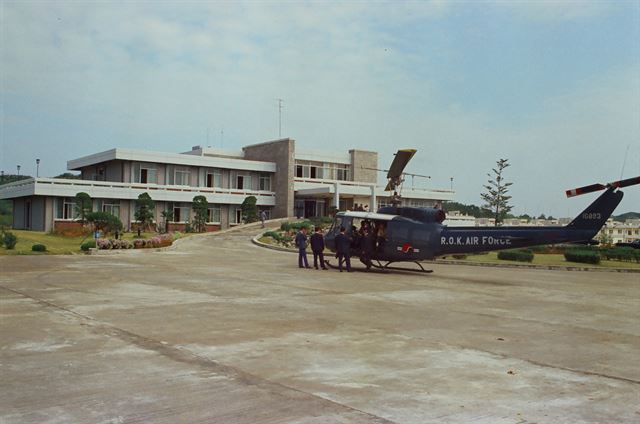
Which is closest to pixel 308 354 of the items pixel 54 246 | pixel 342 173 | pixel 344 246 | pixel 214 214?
pixel 344 246

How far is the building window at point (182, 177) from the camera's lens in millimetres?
57375

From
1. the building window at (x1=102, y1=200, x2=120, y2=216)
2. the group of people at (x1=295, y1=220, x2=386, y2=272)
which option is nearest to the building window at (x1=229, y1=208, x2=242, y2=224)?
the building window at (x1=102, y1=200, x2=120, y2=216)

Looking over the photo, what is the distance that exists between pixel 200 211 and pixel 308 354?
4661cm

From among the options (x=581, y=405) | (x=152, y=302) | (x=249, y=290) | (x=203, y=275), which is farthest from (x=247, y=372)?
(x=203, y=275)

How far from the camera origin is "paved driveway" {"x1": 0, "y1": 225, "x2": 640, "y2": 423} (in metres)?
5.53

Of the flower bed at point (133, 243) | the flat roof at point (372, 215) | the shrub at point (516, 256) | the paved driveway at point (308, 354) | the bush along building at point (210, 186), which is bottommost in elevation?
the paved driveway at point (308, 354)

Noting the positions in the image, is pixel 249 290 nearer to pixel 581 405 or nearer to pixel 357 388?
pixel 357 388

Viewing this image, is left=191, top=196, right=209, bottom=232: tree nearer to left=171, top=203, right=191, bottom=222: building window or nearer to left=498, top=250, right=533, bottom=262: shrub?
left=171, top=203, right=191, bottom=222: building window

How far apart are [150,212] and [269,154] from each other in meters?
16.7

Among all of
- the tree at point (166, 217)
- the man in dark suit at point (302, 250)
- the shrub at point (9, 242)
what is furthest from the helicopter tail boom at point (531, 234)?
the tree at point (166, 217)

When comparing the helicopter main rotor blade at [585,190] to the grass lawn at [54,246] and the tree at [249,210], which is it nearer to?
the grass lawn at [54,246]

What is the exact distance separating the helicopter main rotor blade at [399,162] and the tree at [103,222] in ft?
76.1

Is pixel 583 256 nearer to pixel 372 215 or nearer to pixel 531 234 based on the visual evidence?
pixel 531 234

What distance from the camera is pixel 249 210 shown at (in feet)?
188
